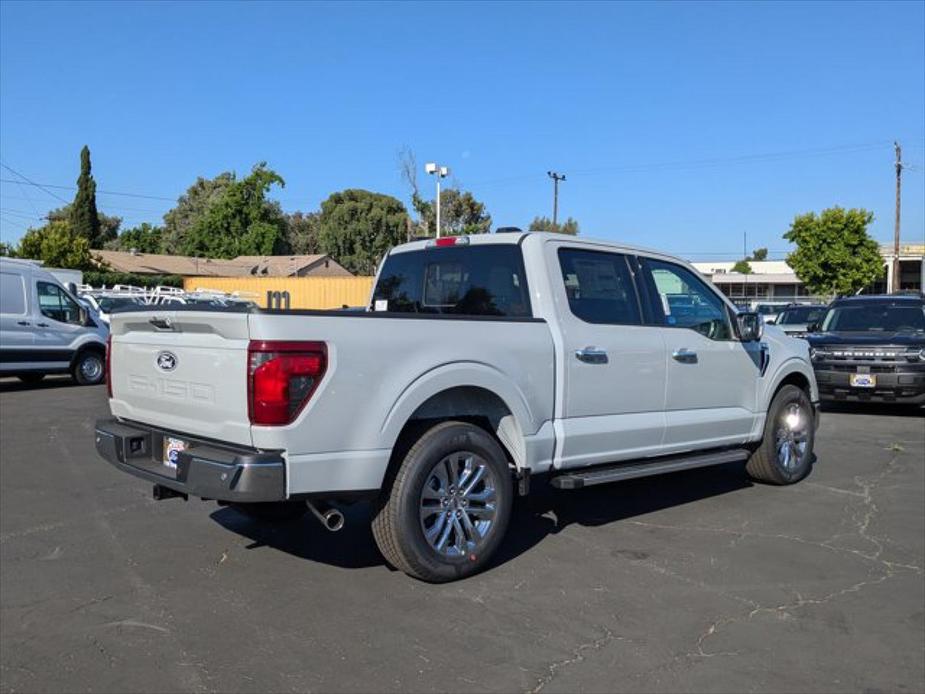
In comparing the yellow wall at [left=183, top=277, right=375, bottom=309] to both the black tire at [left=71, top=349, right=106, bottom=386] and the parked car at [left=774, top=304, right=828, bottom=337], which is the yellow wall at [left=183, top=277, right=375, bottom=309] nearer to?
the parked car at [left=774, top=304, right=828, bottom=337]

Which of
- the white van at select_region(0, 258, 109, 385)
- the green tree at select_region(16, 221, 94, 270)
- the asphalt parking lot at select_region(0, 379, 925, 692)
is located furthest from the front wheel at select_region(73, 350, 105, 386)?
the green tree at select_region(16, 221, 94, 270)

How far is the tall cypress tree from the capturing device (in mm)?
66438

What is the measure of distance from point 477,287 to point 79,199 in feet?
227

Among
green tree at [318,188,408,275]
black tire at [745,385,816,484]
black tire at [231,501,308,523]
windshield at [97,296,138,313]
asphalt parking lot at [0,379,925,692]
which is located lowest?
asphalt parking lot at [0,379,925,692]

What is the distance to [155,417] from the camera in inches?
191

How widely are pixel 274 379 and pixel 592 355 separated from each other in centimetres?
228

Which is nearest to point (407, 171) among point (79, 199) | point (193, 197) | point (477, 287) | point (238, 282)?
point (238, 282)

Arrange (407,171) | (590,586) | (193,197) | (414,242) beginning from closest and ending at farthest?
(590,586) < (414,242) < (407,171) < (193,197)

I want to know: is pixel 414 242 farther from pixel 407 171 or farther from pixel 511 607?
pixel 407 171

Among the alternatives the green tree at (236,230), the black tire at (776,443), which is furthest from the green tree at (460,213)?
the black tire at (776,443)

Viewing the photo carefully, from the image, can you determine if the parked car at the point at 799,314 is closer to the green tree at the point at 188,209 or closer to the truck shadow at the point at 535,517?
the truck shadow at the point at 535,517

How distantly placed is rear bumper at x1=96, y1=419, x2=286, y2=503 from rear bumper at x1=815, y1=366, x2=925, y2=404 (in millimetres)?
9330

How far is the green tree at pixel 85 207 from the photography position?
6644cm

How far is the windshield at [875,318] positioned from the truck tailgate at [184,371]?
1124 cm
